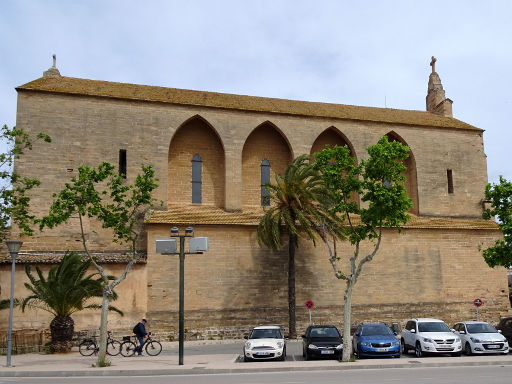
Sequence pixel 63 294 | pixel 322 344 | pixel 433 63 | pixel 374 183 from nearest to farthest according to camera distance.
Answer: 1. pixel 322 344
2. pixel 374 183
3. pixel 63 294
4. pixel 433 63

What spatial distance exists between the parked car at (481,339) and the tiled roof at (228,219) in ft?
38.3

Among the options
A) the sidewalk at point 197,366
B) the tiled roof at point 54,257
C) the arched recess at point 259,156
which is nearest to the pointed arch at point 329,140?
the arched recess at point 259,156

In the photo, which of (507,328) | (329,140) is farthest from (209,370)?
(329,140)

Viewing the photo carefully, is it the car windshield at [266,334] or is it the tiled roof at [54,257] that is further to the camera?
the tiled roof at [54,257]

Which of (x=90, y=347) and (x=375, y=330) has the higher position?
(x=375, y=330)

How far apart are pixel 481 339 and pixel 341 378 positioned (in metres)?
6.95

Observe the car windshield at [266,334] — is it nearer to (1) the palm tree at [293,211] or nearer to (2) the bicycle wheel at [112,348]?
(2) the bicycle wheel at [112,348]

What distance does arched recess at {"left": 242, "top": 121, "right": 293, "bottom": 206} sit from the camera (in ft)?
96.9

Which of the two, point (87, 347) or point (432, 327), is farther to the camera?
point (87, 347)

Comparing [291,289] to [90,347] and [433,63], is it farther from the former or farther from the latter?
[433,63]

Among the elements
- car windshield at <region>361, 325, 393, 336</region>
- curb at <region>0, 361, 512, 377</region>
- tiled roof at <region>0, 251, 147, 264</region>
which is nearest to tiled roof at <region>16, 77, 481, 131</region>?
tiled roof at <region>0, 251, 147, 264</region>

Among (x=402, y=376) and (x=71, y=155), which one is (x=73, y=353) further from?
(x=402, y=376)

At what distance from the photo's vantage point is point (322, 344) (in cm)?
1611

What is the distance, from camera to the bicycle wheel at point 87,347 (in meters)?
18.9
